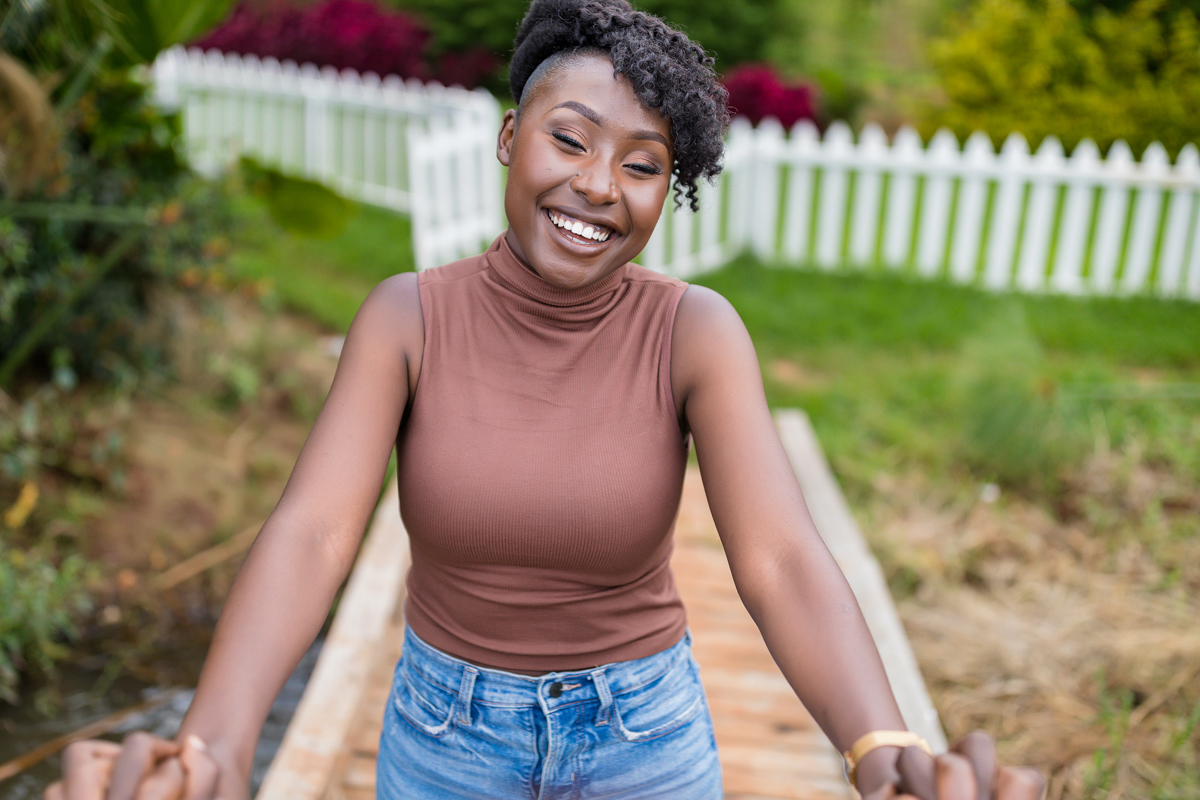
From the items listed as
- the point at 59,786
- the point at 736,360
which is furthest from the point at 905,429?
the point at 59,786

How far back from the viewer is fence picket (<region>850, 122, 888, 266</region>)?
23.8 feet

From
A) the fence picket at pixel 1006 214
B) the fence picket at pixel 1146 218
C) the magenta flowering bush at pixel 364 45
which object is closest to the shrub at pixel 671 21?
the magenta flowering bush at pixel 364 45

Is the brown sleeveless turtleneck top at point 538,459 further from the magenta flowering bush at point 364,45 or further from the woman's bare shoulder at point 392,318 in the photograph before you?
the magenta flowering bush at point 364,45

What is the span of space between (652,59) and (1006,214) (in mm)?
6533

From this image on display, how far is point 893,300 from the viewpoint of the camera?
22.6 ft

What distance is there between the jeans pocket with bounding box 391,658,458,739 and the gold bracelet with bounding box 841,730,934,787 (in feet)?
1.95

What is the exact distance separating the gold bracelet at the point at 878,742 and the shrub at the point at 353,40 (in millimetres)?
11061

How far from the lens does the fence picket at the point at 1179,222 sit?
688 cm

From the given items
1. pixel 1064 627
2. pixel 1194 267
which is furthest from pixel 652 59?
pixel 1194 267

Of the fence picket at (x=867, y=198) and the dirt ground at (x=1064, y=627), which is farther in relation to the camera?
the fence picket at (x=867, y=198)

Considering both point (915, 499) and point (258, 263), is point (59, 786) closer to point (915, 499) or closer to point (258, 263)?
point (915, 499)

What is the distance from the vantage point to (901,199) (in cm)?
732

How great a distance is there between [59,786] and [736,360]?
93 cm

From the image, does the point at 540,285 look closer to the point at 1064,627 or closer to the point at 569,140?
the point at 569,140
